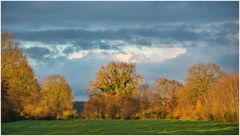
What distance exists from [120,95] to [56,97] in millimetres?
9739

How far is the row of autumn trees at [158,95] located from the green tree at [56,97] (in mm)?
3397

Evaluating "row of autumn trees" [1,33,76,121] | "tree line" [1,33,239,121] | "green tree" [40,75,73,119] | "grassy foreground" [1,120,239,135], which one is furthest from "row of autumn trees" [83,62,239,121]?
"grassy foreground" [1,120,239,135]

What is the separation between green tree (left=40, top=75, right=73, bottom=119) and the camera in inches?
2704

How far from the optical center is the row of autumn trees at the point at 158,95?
173 ft

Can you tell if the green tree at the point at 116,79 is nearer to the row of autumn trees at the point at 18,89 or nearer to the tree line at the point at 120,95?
the tree line at the point at 120,95

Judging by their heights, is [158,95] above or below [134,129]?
above

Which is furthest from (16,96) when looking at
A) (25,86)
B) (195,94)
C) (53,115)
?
(195,94)

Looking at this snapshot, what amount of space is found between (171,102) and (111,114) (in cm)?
986

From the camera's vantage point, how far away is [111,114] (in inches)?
2763

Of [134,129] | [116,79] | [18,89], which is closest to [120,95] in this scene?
[116,79]

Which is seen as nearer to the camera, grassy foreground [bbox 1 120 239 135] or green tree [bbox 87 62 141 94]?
grassy foreground [bbox 1 120 239 135]

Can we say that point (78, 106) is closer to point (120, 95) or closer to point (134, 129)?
point (120, 95)

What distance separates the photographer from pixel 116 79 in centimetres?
7762

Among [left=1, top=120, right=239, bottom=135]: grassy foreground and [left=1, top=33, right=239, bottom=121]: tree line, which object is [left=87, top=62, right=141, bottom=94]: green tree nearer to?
[left=1, top=33, right=239, bottom=121]: tree line
